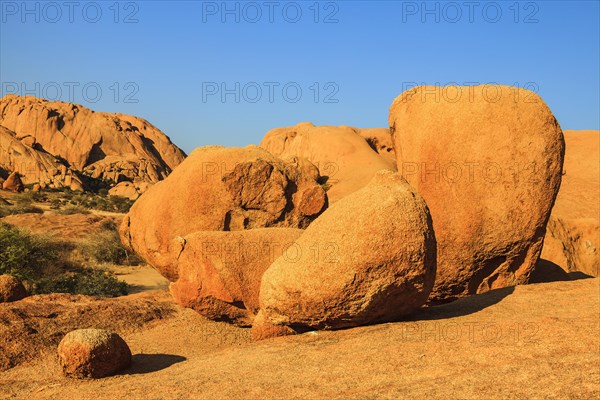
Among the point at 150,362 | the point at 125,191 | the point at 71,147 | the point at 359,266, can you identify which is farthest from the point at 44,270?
the point at 71,147

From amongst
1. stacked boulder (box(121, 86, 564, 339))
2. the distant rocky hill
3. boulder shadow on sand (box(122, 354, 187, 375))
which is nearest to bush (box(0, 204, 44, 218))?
the distant rocky hill

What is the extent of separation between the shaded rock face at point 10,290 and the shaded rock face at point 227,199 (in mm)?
2129

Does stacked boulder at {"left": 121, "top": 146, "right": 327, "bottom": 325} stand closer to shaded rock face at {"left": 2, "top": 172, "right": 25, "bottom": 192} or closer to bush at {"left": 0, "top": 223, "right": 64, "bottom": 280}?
bush at {"left": 0, "top": 223, "right": 64, "bottom": 280}

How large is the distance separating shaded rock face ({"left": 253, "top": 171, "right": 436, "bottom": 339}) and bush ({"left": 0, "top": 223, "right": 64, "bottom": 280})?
8.99 m

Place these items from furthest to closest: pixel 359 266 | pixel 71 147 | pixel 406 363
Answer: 1. pixel 71 147
2. pixel 359 266
3. pixel 406 363

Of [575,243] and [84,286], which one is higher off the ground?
[575,243]

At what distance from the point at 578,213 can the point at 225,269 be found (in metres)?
20.1

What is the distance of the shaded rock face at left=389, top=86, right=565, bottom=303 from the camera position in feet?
24.8

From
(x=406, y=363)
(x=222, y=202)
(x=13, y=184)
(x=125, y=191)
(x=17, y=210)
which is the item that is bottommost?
(x=125, y=191)

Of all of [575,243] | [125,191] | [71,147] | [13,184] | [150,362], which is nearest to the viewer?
[150,362]

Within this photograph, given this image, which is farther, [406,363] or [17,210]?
[17,210]

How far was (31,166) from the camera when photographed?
4491cm

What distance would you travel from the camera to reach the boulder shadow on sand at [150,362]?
626cm

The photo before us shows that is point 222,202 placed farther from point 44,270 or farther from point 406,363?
point 44,270
